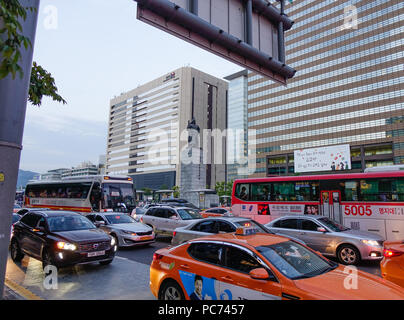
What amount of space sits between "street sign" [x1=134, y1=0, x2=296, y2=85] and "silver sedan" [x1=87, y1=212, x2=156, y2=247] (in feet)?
23.4

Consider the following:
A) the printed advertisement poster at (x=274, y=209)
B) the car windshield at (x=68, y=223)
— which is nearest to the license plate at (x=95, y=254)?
the car windshield at (x=68, y=223)

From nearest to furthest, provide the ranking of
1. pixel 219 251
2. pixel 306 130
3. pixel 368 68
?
1. pixel 219 251
2. pixel 368 68
3. pixel 306 130

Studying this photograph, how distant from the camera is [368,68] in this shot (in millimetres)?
63438

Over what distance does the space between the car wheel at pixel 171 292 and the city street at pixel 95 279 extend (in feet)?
3.35

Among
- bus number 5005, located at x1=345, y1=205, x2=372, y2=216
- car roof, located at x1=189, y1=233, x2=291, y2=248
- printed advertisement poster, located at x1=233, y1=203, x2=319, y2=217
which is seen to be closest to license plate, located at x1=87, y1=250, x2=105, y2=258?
car roof, located at x1=189, y1=233, x2=291, y2=248

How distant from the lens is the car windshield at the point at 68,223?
778 centimetres

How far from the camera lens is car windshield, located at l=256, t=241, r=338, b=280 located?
144 inches

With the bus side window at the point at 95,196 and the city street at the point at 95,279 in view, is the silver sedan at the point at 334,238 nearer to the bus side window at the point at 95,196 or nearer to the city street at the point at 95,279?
the city street at the point at 95,279

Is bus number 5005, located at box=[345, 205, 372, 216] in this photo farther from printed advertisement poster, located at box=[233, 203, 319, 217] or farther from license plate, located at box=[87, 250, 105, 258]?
license plate, located at box=[87, 250, 105, 258]

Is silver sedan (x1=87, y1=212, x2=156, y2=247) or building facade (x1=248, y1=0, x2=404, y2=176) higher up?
building facade (x1=248, y1=0, x2=404, y2=176)

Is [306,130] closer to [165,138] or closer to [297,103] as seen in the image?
[297,103]
